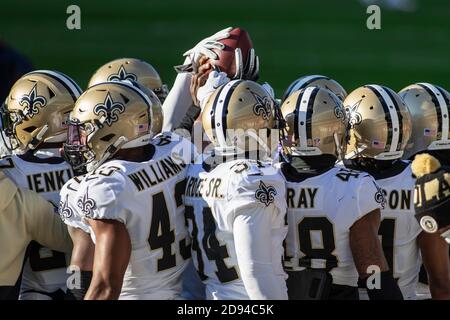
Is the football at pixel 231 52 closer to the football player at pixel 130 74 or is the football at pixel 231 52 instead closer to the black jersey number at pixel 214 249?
the football player at pixel 130 74

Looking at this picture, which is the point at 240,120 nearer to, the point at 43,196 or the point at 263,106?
the point at 263,106

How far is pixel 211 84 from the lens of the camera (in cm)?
546

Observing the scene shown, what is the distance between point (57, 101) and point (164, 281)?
1.16 meters

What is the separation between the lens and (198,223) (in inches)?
177

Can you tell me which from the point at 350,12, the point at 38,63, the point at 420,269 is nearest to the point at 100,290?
the point at 420,269

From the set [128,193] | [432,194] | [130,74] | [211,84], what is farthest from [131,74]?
[432,194]

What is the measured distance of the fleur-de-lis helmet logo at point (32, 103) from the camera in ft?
16.7

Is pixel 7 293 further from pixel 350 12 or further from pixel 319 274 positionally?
pixel 350 12

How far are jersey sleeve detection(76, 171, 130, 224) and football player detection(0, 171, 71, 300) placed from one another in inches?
15.3

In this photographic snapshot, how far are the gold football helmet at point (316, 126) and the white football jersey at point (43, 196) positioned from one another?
1.06 metres

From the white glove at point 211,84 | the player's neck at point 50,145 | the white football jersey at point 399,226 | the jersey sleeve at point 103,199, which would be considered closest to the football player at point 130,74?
the white glove at point 211,84

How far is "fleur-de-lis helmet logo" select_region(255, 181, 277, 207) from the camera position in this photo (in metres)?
4.21

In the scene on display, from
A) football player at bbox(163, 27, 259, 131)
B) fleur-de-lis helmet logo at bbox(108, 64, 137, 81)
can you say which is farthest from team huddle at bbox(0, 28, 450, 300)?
fleur-de-lis helmet logo at bbox(108, 64, 137, 81)
